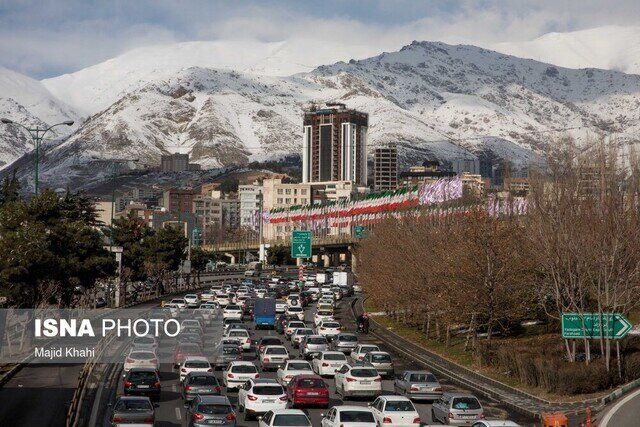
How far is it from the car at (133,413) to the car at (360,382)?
11427mm

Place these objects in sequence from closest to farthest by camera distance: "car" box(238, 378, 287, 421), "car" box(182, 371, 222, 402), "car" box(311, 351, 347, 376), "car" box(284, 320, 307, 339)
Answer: "car" box(238, 378, 287, 421)
"car" box(182, 371, 222, 402)
"car" box(311, 351, 347, 376)
"car" box(284, 320, 307, 339)

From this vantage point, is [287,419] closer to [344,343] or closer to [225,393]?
[225,393]

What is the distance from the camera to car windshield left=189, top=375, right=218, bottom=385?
40884 millimetres

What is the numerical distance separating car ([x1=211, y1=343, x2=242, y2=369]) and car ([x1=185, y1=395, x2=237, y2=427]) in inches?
792

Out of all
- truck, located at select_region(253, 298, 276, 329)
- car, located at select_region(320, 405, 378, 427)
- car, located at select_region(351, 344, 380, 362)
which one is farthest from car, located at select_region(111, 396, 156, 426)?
truck, located at select_region(253, 298, 276, 329)

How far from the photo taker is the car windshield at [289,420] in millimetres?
32219

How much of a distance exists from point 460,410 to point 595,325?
611 inches

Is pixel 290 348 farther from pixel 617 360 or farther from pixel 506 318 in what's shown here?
pixel 617 360

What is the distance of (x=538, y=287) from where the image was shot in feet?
209

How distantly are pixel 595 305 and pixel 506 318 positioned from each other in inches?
225

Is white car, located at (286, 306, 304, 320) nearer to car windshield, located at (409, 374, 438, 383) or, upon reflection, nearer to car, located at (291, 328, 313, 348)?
car, located at (291, 328, 313, 348)

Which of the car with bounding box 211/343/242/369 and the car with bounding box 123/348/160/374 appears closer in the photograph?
the car with bounding box 123/348/160/374

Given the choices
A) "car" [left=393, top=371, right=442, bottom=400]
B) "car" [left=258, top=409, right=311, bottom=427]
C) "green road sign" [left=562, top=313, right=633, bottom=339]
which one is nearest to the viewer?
"car" [left=258, top=409, right=311, bottom=427]

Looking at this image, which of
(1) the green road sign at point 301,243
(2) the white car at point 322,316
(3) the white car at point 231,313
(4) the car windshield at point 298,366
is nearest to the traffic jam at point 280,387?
(4) the car windshield at point 298,366
